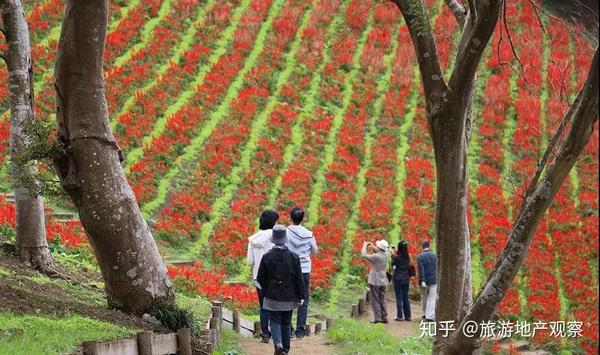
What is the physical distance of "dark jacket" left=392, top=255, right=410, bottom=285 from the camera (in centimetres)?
1909

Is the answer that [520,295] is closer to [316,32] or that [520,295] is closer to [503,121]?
[503,121]

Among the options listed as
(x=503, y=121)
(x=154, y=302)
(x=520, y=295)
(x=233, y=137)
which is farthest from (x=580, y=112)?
(x=503, y=121)

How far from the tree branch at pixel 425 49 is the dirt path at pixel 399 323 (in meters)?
8.40

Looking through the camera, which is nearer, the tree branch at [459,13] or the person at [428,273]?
the tree branch at [459,13]

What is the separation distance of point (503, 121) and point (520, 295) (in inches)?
479

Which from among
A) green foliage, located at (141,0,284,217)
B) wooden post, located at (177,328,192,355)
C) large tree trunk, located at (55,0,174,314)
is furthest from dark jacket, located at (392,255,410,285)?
wooden post, located at (177,328,192,355)

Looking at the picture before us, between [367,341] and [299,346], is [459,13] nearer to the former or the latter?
[299,346]

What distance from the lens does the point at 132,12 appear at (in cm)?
3294

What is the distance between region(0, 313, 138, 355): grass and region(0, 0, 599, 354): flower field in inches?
252

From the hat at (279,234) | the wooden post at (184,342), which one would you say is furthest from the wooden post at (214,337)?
the hat at (279,234)

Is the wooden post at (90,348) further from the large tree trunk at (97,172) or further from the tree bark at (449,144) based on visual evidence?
the tree bark at (449,144)

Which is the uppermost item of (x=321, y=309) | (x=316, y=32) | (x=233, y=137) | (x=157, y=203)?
(x=316, y=32)

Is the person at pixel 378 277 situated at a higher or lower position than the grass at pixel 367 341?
higher

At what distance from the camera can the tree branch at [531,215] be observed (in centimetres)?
822
